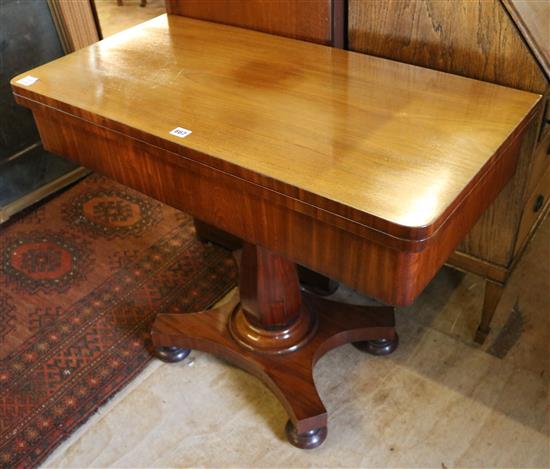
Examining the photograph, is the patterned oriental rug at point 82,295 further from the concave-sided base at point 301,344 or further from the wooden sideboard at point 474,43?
the wooden sideboard at point 474,43

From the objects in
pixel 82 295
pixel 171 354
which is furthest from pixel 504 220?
pixel 82 295

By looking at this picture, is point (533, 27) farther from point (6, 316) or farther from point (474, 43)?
point (6, 316)

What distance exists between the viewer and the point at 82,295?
190 cm

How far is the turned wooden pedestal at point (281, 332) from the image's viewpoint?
146 cm

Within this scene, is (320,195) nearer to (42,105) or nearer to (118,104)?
(118,104)

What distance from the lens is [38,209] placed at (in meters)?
2.27

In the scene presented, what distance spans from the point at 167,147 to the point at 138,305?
842 millimetres

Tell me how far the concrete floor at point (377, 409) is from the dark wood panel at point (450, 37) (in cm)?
74

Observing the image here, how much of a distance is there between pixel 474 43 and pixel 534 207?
0.48 m

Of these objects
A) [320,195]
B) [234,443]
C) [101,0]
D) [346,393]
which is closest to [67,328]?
[234,443]

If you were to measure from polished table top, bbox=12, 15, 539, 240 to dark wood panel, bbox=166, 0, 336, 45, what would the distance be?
1.5 inches

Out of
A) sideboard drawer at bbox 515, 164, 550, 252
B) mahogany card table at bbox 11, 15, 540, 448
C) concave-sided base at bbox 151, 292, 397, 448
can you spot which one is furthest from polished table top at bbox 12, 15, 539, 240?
concave-sided base at bbox 151, 292, 397, 448

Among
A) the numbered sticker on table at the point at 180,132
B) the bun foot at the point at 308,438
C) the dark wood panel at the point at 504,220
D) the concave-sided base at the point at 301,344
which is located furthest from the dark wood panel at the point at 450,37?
the bun foot at the point at 308,438

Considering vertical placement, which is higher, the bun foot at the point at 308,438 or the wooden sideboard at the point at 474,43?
the wooden sideboard at the point at 474,43
